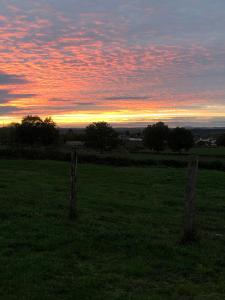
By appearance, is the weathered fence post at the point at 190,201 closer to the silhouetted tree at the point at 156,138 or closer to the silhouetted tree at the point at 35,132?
the silhouetted tree at the point at 35,132

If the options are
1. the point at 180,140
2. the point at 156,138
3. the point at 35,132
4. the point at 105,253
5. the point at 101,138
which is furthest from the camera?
the point at 156,138

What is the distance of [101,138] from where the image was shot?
81.1m

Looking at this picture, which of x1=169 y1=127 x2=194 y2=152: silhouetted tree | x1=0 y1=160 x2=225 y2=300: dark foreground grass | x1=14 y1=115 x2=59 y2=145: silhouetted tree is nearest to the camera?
x1=0 y1=160 x2=225 y2=300: dark foreground grass

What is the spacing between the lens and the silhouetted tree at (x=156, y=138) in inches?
3637

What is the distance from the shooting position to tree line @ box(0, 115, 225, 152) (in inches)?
2756

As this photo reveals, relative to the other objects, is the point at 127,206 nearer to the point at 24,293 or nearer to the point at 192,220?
the point at 192,220

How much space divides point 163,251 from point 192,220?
48.6 inches

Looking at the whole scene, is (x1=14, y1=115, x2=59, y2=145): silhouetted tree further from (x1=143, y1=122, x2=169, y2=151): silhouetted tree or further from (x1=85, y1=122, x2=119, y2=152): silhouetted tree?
(x1=143, y1=122, x2=169, y2=151): silhouetted tree

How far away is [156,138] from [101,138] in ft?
58.5

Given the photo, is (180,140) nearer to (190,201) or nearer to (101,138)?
(101,138)

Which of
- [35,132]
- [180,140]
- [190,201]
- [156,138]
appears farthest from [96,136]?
[190,201]

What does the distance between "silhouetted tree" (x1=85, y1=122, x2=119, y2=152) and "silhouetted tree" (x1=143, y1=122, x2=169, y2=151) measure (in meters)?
12.5

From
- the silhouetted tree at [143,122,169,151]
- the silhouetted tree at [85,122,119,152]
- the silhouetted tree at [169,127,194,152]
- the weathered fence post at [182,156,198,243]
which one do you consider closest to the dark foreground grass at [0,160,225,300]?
the weathered fence post at [182,156,198,243]

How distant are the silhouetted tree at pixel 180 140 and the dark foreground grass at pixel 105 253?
7754 centimetres
